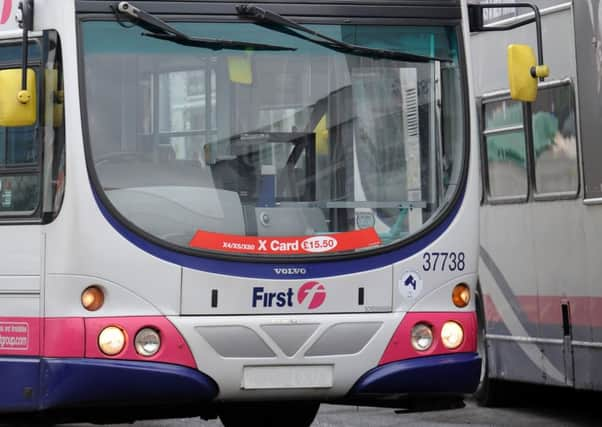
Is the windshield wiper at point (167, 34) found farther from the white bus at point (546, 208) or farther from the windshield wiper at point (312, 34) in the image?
the white bus at point (546, 208)

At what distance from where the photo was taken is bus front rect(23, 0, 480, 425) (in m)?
9.29

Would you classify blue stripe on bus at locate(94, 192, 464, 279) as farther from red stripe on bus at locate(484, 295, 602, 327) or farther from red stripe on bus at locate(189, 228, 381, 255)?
red stripe on bus at locate(484, 295, 602, 327)

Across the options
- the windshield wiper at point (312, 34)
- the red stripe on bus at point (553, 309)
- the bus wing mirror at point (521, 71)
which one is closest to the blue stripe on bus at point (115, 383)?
the windshield wiper at point (312, 34)

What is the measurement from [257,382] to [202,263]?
0.71 m

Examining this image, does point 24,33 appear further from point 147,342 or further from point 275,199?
point 147,342

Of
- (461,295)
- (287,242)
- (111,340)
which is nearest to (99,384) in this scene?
(111,340)

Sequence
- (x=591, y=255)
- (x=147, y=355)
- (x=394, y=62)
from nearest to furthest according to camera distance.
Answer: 1. (x=147, y=355)
2. (x=394, y=62)
3. (x=591, y=255)

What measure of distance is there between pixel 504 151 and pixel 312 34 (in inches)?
181

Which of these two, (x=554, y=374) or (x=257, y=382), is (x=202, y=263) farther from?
(x=554, y=374)

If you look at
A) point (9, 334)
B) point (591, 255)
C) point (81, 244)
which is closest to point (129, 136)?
point (81, 244)

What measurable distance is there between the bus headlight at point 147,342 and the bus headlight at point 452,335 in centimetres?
162

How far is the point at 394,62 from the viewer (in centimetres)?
990

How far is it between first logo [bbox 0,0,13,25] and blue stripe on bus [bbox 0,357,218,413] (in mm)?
1963

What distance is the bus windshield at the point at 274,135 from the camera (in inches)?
372
